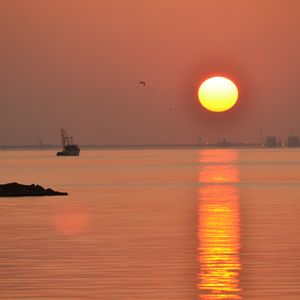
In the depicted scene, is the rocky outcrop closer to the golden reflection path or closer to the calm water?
the calm water

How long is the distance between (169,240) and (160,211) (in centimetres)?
2363

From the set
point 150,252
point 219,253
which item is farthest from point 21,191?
point 219,253

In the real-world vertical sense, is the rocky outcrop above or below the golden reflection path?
above

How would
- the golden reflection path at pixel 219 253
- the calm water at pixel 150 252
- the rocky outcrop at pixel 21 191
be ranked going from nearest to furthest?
the golden reflection path at pixel 219 253, the calm water at pixel 150 252, the rocky outcrop at pixel 21 191

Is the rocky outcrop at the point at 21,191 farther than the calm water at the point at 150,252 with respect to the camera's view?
Yes

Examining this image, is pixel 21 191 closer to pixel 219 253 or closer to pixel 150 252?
pixel 150 252

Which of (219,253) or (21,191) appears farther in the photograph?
(21,191)

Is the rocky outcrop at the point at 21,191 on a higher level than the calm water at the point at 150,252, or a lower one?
higher

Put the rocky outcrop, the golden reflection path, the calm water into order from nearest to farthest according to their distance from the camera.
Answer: the golden reflection path → the calm water → the rocky outcrop

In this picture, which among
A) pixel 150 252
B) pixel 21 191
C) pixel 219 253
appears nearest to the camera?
pixel 219 253

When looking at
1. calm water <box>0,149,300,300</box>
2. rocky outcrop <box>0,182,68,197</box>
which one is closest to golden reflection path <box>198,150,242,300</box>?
calm water <box>0,149,300,300</box>

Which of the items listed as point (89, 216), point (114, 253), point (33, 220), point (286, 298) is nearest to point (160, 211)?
point (89, 216)

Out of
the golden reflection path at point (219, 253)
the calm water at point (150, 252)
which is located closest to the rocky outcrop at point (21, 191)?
the calm water at point (150, 252)

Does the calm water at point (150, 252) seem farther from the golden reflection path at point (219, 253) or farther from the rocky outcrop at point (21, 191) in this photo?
the rocky outcrop at point (21, 191)
